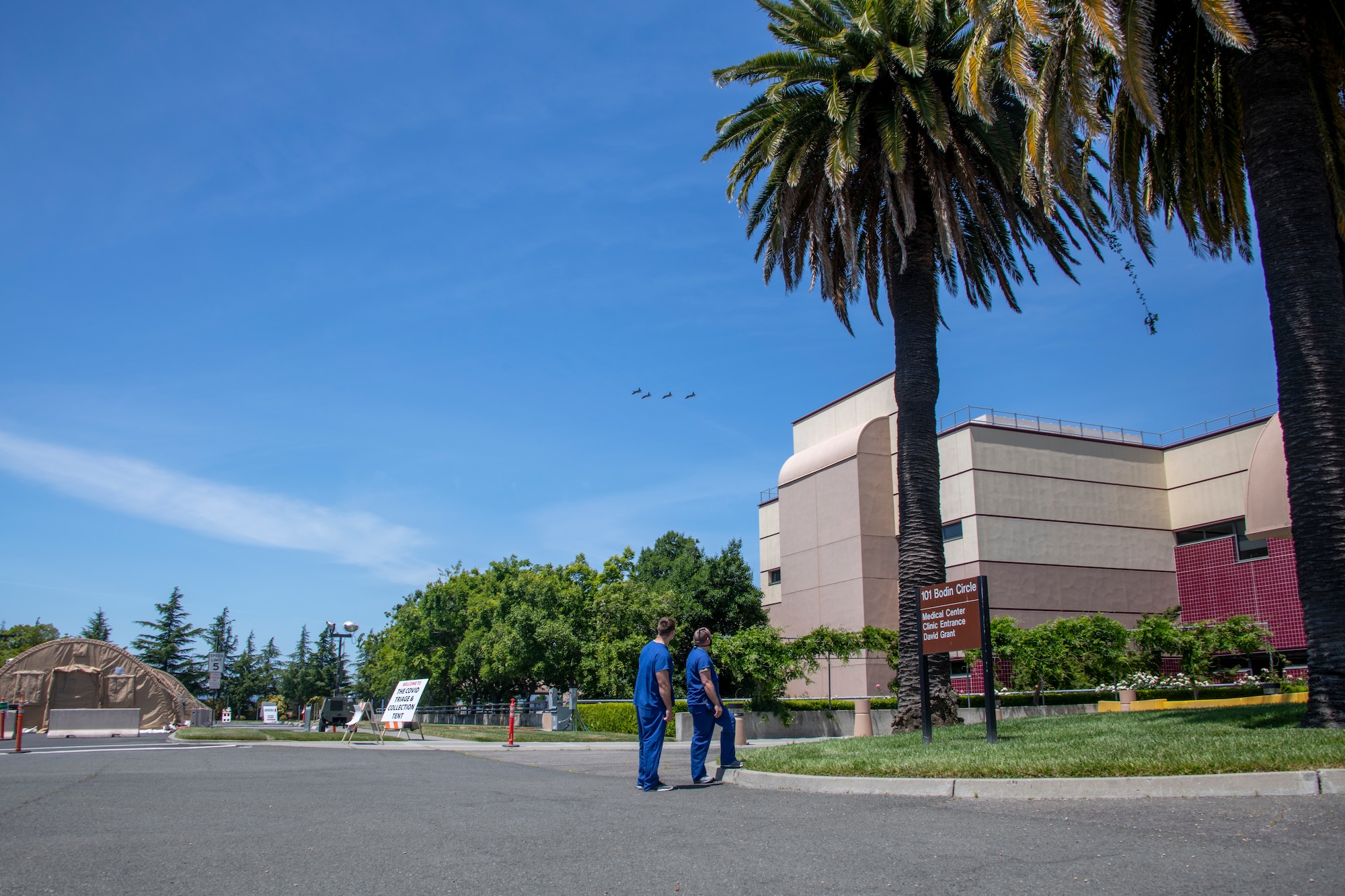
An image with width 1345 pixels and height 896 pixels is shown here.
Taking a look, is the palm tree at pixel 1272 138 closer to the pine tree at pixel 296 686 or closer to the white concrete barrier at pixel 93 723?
the white concrete barrier at pixel 93 723

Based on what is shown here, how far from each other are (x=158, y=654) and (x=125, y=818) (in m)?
92.8

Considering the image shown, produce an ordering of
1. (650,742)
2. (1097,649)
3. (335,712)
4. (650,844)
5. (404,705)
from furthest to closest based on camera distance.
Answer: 1. (1097,649)
2. (335,712)
3. (404,705)
4. (650,742)
5. (650,844)

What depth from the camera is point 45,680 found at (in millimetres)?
42312

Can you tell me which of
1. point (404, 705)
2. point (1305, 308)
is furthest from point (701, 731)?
point (404, 705)

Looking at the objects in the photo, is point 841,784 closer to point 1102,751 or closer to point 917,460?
point 1102,751

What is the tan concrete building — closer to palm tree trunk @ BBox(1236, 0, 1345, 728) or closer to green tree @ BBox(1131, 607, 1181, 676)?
green tree @ BBox(1131, 607, 1181, 676)

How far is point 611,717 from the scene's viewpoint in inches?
1176

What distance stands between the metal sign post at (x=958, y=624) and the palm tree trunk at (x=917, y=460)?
105 inches

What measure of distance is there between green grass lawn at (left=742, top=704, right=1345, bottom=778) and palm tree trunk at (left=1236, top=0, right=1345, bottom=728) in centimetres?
125

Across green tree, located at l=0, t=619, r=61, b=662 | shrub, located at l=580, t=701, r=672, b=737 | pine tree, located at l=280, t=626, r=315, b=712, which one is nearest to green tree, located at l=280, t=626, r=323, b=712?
pine tree, located at l=280, t=626, r=315, b=712

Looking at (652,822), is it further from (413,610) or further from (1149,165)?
(413,610)

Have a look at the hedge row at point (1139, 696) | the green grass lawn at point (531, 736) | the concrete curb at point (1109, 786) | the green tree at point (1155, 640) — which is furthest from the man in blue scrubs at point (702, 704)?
the green tree at point (1155, 640)

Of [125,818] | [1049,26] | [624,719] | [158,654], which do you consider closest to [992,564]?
[624,719]

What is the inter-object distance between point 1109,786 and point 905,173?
12.9 metres
